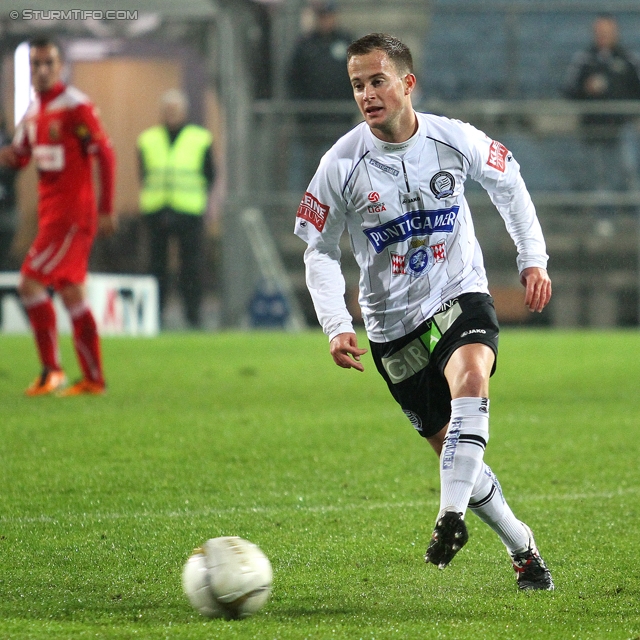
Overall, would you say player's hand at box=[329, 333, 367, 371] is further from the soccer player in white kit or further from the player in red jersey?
the player in red jersey

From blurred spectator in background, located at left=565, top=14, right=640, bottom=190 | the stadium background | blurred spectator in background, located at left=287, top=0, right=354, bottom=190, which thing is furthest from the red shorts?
blurred spectator in background, located at left=565, top=14, right=640, bottom=190

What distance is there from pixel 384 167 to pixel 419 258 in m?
0.33

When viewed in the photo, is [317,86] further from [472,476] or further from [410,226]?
[472,476]

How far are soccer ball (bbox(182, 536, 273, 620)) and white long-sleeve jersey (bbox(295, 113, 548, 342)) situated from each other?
88 cm

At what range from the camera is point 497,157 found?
4.38m

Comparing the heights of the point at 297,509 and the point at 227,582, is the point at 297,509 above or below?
below

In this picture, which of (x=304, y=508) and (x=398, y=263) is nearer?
(x=398, y=263)

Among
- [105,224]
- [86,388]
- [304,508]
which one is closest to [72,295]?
[105,224]

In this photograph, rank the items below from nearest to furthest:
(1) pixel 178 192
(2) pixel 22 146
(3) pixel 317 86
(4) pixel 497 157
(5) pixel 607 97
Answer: (4) pixel 497 157 → (2) pixel 22 146 → (1) pixel 178 192 → (3) pixel 317 86 → (5) pixel 607 97

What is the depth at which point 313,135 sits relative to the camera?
56.0 feet

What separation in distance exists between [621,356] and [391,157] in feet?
29.6

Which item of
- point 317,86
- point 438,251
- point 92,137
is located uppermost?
point 317,86

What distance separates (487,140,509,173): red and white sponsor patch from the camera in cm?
435

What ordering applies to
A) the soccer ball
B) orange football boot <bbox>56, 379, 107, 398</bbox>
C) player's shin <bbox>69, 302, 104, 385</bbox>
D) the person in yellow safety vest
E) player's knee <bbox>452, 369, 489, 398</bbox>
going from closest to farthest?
the soccer ball < player's knee <bbox>452, 369, 489, 398</bbox> < player's shin <bbox>69, 302, 104, 385</bbox> < orange football boot <bbox>56, 379, 107, 398</bbox> < the person in yellow safety vest
